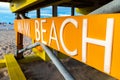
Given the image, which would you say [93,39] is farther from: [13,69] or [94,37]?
[13,69]

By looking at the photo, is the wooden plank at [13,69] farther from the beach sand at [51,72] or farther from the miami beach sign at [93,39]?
the miami beach sign at [93,39]

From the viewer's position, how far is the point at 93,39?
635 mm

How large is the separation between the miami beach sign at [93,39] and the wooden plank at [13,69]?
1.26m

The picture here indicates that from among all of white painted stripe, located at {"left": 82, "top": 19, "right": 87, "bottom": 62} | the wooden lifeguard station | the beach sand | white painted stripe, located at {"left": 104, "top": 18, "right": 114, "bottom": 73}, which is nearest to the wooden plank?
the beach sand

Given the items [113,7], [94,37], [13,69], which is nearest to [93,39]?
[94,37]

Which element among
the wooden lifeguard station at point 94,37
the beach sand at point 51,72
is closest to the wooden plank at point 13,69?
the beach sand at point 51,72

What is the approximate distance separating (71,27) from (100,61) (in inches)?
7.8

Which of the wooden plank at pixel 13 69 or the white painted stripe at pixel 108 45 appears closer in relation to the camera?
the white painted stripe at pixel 108 45

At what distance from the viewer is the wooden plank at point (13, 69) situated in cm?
207

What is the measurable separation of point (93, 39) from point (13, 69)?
1.82 meters

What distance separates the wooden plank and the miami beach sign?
126 centimetres

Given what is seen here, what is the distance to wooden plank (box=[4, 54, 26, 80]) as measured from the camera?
207 centimetres

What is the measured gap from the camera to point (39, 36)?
1.26 m

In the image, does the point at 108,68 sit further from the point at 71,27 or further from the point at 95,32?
the point at 71,27
